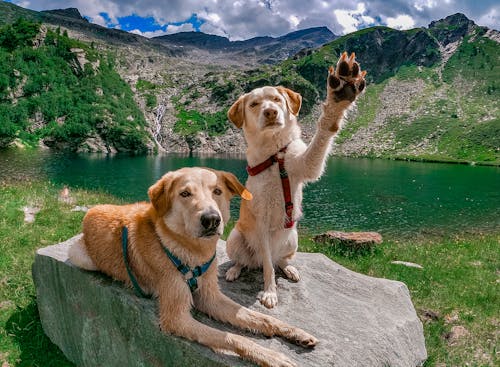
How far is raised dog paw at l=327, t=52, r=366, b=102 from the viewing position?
4.75 metres

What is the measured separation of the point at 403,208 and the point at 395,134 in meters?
155

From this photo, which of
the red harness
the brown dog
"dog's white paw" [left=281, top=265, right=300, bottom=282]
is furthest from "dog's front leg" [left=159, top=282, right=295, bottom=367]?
"dog's white paw" [left=281, top=265, right=300, bottom=282]

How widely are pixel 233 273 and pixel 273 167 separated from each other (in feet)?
7.11

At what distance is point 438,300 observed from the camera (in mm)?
10484

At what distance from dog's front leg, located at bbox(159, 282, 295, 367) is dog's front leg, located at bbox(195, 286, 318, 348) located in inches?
15.9

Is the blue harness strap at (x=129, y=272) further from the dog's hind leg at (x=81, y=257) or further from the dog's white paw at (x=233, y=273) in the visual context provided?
the dog's white paw at (x=233, y=273)

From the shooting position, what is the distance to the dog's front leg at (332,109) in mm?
4863

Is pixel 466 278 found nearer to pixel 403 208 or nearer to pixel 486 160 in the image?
pixel 403 208

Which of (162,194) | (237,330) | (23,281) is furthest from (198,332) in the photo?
(23,281)

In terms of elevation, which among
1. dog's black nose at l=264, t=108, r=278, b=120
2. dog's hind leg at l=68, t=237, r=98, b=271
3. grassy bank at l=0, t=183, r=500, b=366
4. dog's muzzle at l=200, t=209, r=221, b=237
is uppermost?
dog's black nose at l=264, t=108, r=278, b=120

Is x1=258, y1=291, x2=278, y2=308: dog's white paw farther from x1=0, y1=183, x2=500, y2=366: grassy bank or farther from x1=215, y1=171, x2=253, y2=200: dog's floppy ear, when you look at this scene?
x1=0, y1=183, x2=500, y2=366: grassy bank

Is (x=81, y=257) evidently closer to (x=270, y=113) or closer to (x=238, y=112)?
(x=238, y=112)

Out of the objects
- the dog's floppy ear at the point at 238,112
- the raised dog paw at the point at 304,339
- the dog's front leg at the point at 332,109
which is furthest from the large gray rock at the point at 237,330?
the dog's floppy ear at the point at 238,112

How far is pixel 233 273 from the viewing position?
7039mm
